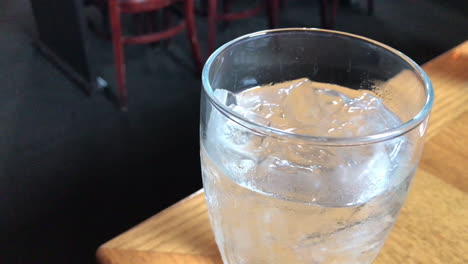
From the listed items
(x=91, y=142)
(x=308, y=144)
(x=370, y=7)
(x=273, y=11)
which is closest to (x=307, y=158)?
(x=308, y=144)

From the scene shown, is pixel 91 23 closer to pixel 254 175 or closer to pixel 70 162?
pixel 70 162

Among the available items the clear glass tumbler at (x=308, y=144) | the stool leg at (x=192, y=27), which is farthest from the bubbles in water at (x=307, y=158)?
the stool leg at (x=192, y=27)

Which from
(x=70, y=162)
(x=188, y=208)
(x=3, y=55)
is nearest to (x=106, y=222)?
(x=70, y=162)

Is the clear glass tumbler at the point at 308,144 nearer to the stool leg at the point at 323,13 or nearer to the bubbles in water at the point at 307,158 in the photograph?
the bubbles in water at the point at 307,158

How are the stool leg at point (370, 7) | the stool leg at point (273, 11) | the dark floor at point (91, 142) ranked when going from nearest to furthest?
the dark floor at point (91, 142) < the stool leg at point (273, 11) < the stool leg at point (370, 7)

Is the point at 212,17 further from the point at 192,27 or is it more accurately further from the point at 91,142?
the point at 91,142

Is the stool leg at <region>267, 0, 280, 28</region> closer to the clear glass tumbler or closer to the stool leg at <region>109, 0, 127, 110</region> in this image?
the stool leg at <region>109, 0, 127, 110</region>
